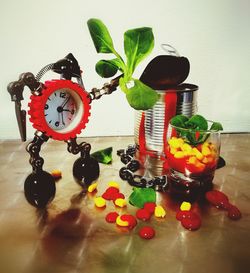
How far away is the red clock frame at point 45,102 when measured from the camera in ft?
2.27

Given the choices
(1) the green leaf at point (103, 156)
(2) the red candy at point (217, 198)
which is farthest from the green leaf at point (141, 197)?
(1) the green leaf at point (103, 156)

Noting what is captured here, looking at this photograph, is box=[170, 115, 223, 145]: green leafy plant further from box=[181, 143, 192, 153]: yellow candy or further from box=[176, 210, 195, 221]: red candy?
box=[176, 210, 195, 221]: red candy

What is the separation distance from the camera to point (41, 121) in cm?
70

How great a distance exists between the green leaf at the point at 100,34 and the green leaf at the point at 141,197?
0.99 feet

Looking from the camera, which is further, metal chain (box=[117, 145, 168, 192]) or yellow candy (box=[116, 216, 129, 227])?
metal chain (box=[117, 145, 168, 192])

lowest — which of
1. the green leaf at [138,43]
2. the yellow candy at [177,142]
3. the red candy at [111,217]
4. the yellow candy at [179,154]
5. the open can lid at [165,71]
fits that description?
the red candy at [111,217]

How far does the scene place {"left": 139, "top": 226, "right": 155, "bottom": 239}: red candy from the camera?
2.04 feet

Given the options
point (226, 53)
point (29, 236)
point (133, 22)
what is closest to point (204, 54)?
point (226, 53)

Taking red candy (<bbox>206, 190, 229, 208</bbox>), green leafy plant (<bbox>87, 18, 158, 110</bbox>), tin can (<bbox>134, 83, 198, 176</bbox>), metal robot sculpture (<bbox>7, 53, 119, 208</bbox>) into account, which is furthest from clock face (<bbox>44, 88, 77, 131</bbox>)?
red candy (<bbox>206, 190, 229, 208</bbox>)

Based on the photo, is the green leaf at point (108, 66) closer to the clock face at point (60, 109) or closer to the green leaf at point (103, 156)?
the clock face at point (60, 109)

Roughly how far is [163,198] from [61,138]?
0.25m

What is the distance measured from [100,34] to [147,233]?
0.40m

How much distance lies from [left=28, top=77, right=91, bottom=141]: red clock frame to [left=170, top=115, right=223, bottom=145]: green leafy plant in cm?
20

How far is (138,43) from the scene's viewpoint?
28.5 inches
